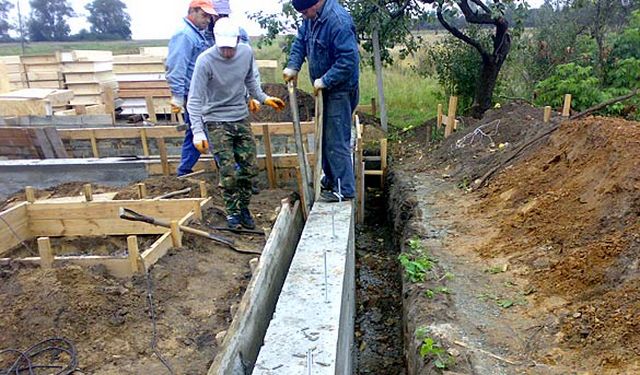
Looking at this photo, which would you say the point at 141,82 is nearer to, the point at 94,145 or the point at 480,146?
the point at 94,145

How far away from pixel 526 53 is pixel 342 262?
36.9ft

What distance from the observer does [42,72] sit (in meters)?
12.7

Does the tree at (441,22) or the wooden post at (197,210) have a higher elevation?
the tree at (441,22)

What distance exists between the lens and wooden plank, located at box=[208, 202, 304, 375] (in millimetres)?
2822

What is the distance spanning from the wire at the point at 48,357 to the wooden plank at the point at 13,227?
1783 mm

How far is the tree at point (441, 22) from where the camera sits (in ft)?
32.4

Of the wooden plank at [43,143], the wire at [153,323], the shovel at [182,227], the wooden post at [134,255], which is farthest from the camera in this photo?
the wooden plank at [43,143]

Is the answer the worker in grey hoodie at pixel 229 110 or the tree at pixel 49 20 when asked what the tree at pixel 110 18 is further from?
the worker in grey hoodie at pixel 229 110

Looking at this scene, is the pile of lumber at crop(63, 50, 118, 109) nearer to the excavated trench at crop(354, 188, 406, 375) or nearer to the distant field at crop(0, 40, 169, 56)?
the excavated trench at crop(354, 188, 406, 375)

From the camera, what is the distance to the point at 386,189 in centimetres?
834

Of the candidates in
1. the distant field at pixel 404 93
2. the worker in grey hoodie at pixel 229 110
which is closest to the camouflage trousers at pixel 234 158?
the worker in grey hoodie at pixel 229 110

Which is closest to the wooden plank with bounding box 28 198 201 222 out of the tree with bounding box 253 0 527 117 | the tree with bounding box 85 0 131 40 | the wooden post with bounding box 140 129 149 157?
the wooden post with bounding box 140 129 149 157

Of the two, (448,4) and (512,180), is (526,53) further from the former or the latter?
(512,180)

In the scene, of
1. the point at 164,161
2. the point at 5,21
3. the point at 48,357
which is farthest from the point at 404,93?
the point at 5,21
